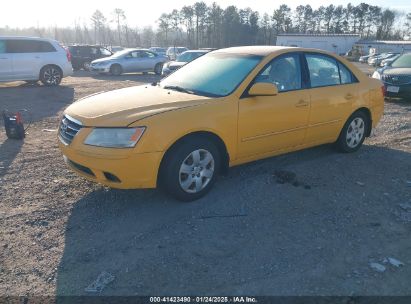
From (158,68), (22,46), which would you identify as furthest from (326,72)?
(158,68)

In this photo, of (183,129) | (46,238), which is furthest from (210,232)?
(46,238)

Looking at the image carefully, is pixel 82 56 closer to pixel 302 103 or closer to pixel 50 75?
pixel 50 75

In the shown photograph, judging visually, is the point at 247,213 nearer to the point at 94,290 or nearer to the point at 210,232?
the point at 210,232

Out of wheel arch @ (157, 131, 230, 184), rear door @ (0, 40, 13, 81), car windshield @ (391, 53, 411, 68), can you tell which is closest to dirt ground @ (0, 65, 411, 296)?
wheel arch @ (157, 131, 230, 184)

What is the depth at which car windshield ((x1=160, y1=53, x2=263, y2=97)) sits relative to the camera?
14.8 ft

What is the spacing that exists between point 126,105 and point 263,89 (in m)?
1.55

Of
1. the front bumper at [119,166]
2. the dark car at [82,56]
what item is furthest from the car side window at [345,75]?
the dark car at [82,56]

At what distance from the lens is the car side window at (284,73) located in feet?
15.5

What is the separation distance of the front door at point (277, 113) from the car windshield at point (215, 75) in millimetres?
215

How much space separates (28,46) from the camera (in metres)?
13.3

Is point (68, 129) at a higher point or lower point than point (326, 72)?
lower

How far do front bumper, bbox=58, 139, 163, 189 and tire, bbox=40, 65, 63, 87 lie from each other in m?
11.1

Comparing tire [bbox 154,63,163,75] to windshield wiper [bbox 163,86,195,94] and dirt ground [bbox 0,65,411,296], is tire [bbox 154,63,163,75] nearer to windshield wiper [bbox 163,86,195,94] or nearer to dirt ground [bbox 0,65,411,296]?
dirt ground [bbox 0,65,411,296]

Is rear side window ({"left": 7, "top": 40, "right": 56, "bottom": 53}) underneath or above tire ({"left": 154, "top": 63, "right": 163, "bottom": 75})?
above
